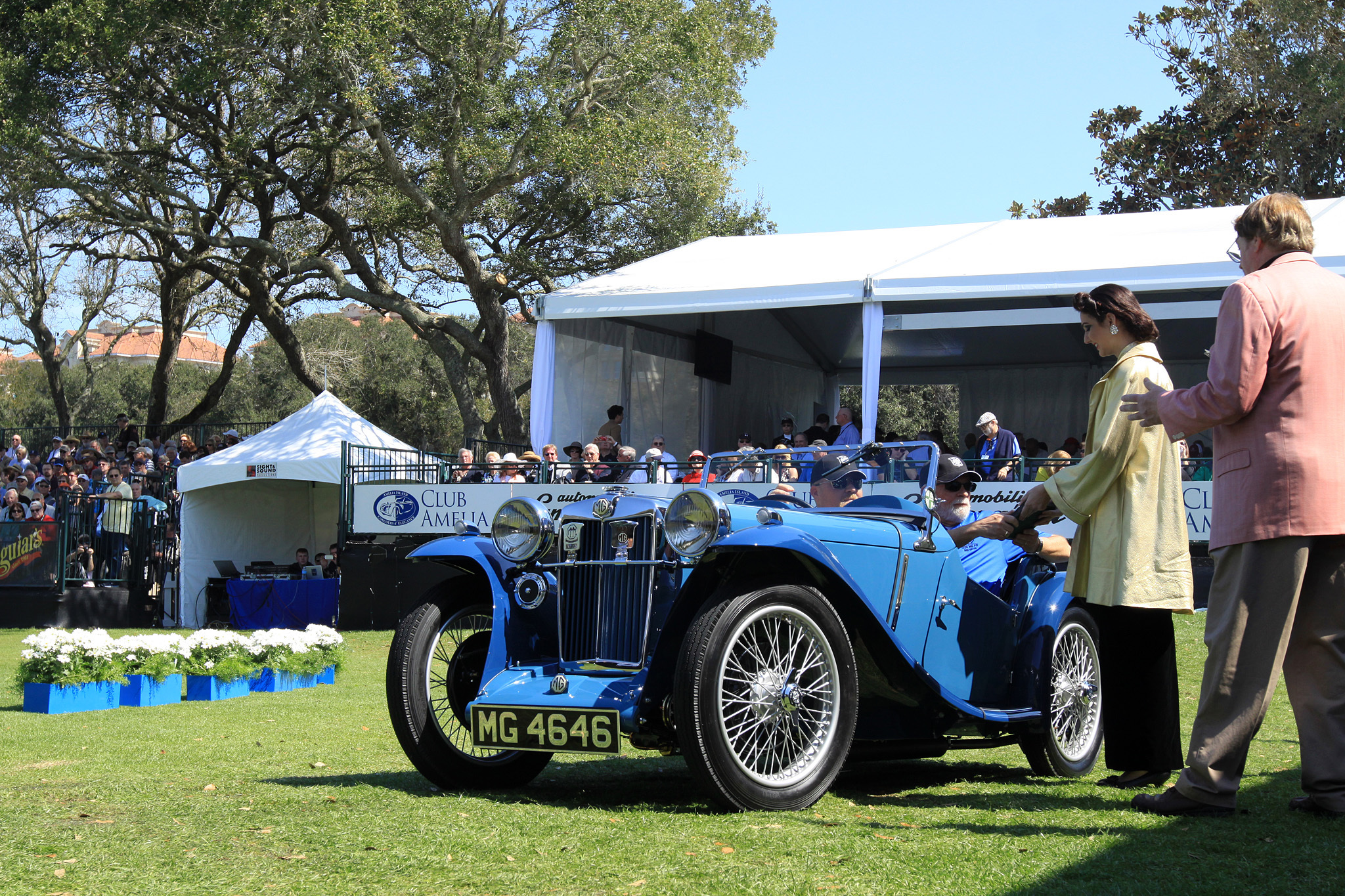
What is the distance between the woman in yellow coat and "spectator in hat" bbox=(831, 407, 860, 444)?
961cm

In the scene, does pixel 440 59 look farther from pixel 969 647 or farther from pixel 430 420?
pixel 430 420

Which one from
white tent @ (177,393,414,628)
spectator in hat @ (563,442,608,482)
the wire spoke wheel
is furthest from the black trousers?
white tent @ (177,393,414,628)

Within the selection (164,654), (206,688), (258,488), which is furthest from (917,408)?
(164,654)

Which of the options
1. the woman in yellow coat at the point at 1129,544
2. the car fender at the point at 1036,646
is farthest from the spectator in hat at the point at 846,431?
the woman in yellow coat at the point at 1129,544

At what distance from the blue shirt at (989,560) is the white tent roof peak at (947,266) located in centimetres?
904

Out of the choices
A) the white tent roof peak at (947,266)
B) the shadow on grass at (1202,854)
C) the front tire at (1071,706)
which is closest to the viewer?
the shadow on grass at (1202,854)

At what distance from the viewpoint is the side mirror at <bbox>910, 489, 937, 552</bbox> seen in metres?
4.78

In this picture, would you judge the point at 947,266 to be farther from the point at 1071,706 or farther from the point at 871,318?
the point at 1071,706

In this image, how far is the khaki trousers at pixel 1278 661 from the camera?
12.2 feet

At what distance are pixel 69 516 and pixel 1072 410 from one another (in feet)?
58.9

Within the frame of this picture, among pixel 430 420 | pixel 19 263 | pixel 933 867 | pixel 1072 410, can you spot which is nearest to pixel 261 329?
pixel 19 263

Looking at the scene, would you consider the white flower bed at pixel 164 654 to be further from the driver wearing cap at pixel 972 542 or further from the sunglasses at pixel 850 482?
the driver wearing cap at pixel 972 542

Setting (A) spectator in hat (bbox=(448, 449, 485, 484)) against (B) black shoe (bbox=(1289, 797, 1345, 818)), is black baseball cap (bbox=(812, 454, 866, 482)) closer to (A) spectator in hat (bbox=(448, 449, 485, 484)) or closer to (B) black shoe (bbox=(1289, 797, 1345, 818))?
(B) black shoe (bbox=(1289, 797, 1345, 818))

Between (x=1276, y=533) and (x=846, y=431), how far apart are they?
1180 cm
